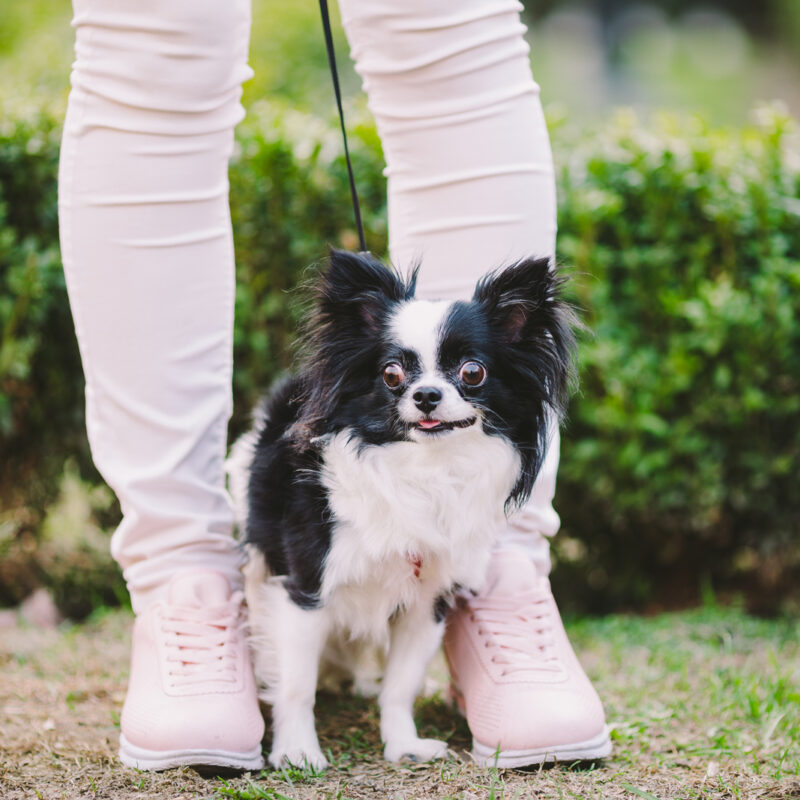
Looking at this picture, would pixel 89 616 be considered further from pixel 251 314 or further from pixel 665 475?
pixel 665 475

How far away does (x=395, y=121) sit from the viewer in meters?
2.15

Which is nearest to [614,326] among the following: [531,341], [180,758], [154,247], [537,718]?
[531,341]

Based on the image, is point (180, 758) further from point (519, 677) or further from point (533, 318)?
point (533, 318)

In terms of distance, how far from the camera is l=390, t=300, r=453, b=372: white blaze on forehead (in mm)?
1871

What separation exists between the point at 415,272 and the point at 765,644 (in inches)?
74.1

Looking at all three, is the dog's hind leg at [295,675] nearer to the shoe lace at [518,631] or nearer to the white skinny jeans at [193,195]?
the white skinny jeans at [193,195]

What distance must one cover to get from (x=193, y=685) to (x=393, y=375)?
0.75 m

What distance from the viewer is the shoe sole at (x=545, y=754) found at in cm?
194

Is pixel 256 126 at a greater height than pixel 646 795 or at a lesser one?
greater

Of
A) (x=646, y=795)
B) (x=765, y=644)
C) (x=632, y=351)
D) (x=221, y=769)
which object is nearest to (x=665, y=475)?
(x=632, y=351)

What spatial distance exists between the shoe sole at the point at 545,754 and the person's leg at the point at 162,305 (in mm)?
476

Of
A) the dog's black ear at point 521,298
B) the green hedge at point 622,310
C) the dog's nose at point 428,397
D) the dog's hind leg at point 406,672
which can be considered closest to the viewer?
the dog's nose at point 428,397

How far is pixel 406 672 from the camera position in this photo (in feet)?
6.97

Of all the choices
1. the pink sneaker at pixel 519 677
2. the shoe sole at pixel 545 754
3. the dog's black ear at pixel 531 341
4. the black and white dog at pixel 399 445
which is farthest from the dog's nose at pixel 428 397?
the shoe sole at pixel 545 754
